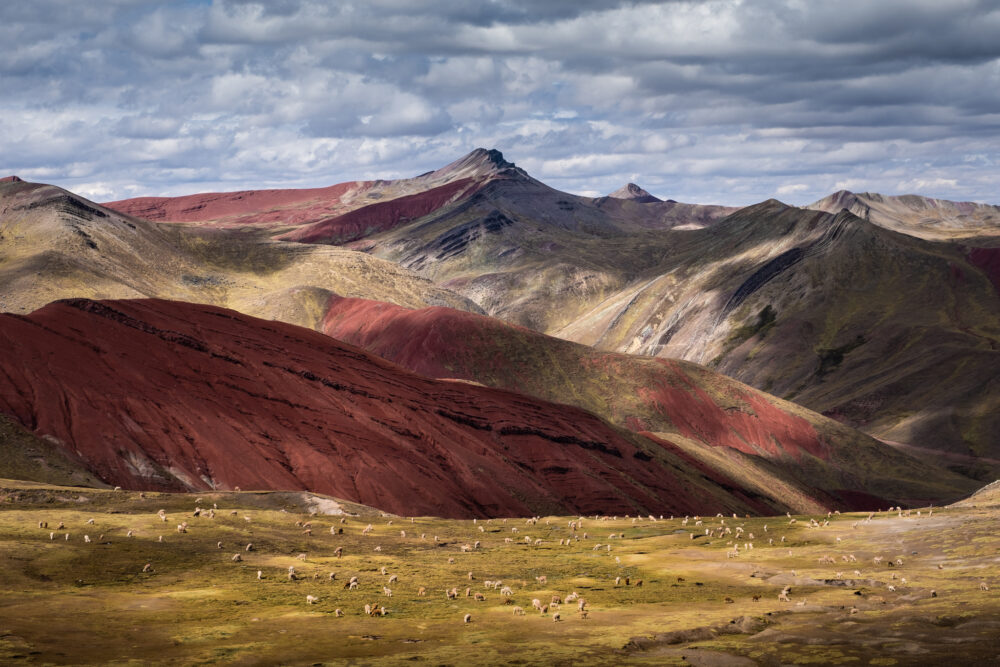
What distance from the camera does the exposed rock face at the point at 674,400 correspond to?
498 feet

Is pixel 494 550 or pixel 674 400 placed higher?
pixel 494 550

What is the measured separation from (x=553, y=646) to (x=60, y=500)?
108ft

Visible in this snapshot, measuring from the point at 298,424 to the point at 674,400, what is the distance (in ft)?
270

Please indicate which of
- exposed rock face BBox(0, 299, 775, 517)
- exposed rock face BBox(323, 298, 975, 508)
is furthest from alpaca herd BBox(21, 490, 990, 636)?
exposed rock face BBox(323, 298, 975, 508)

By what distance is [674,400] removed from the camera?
158625 millimetres

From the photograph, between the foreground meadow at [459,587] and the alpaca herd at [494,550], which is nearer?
the foreground meadow at [459,587]

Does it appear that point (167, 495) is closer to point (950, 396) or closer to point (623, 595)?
point (623, 595)

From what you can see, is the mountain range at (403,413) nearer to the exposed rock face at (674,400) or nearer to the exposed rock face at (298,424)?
the exposed rock face at (298,424)

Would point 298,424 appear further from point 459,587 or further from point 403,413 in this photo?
point 459,587

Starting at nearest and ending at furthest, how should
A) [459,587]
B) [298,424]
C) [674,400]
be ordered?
[459,587]
[298,424]
[674,400]

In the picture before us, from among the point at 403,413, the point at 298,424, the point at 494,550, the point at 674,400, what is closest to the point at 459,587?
the point at 494,550

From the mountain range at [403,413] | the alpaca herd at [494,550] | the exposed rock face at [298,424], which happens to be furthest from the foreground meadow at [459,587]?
the mountain range at [403,413]

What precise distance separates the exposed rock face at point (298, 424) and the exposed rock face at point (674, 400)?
34.2 meters

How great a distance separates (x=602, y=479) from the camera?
103000mm
